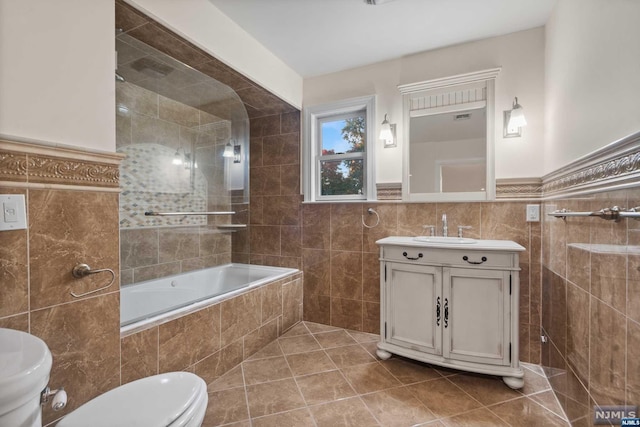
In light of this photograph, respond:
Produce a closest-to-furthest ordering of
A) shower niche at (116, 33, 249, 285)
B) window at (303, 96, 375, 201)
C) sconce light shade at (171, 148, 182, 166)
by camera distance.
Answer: shower niche at (116, 33, 249, 285) → sconce light shade at (171, 148, 182, 166) → window at (303, 96, 375, 201)

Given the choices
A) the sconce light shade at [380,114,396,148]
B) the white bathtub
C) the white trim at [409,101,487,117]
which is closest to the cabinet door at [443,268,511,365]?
the sconce light shade at [380,114,396,148]

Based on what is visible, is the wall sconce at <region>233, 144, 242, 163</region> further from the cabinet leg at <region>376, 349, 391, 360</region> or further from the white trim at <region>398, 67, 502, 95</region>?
the cabinet leg at <region>376, 349, 391, 360</region>

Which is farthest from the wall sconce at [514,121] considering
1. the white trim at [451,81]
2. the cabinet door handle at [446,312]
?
the cabinet door handle at [446,312]

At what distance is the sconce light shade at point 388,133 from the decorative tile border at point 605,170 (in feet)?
3.84

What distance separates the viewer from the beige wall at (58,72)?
1.02 m

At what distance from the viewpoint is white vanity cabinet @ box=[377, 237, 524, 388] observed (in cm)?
175

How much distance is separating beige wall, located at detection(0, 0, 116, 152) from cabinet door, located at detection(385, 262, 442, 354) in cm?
187

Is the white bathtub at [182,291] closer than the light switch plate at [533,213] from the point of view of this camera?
Yes

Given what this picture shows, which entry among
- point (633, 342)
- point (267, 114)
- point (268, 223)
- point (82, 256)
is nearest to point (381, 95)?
point (267, 114)

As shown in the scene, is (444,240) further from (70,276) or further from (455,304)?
(70,276)

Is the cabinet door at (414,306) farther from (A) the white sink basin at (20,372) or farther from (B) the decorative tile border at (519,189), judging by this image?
(A) the white sink basin at (20,372)

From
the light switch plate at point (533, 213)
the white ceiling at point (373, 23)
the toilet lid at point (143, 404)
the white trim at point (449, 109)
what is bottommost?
the toilet lid at point (143, 404)

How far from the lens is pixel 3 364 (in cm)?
64

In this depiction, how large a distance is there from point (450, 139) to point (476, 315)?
135 centimetres
